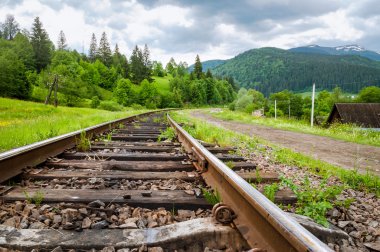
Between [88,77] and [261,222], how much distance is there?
100058 millimetres

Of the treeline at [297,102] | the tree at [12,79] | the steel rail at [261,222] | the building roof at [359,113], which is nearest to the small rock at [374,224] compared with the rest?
the steel rail at [261,222]

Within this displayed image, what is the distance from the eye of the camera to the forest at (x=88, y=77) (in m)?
59.6

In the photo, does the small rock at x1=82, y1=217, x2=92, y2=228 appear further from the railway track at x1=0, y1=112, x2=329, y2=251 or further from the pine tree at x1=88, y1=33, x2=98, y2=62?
the pine tree at x1=88, y1=33, x2=98, y2=62

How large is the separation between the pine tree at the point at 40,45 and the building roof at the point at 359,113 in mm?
82033

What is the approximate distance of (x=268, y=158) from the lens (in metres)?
4.84

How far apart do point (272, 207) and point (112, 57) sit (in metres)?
125

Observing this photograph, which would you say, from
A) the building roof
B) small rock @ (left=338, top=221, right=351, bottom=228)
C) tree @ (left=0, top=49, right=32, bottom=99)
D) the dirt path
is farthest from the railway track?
tree @ (left=0, top=49, right=32, bottom=99)

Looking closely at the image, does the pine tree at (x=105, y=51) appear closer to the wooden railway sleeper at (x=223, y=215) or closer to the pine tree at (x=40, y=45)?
the pine tree at (x=40, y=45)

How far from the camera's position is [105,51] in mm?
118938

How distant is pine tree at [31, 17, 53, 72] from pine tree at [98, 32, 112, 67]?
30408 mm

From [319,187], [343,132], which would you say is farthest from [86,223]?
[343,132]

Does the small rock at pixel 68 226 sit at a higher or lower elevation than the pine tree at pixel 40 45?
lower

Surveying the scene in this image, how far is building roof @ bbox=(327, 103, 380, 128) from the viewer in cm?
4506

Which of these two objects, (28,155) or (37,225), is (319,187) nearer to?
(37,225)
